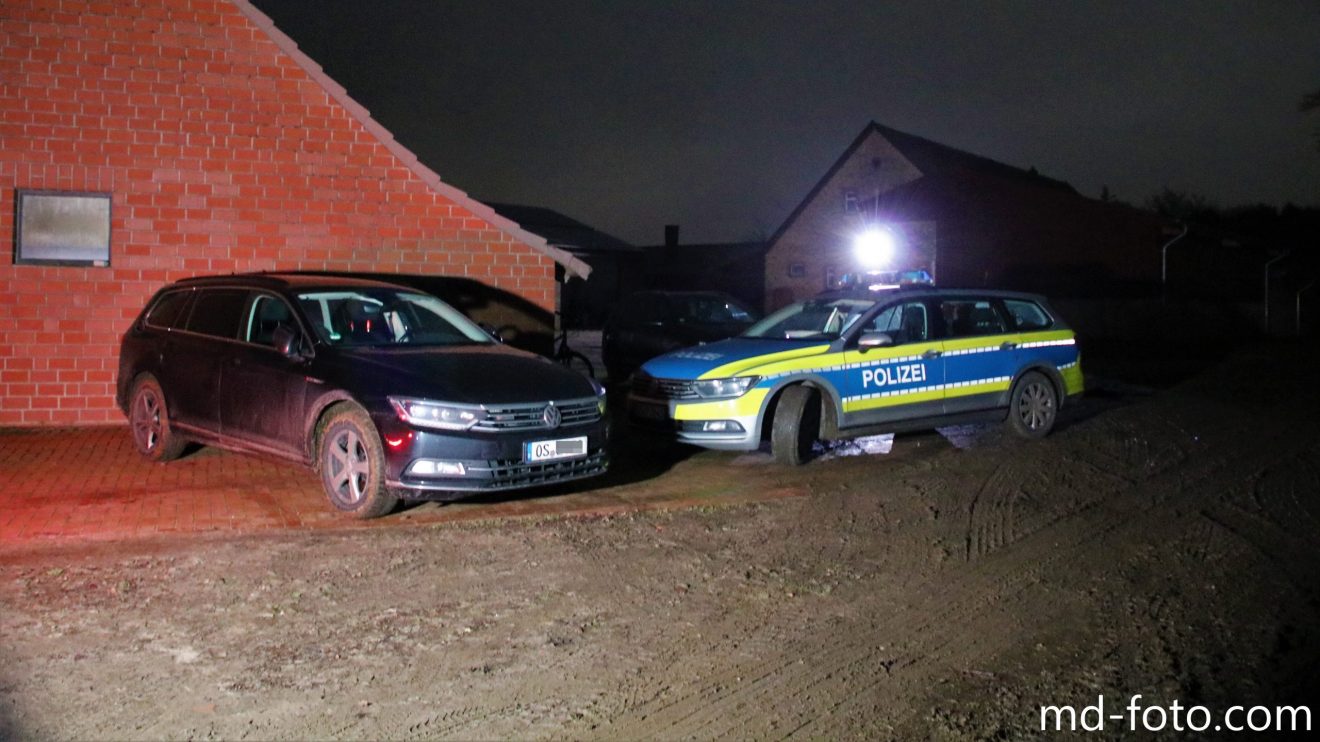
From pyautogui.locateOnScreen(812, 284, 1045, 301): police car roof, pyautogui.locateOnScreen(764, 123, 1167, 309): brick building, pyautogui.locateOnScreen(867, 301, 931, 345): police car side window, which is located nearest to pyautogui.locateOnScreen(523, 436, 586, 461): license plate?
pyautogui.locateOnScreen(867, 301, 931, 345): police car side window

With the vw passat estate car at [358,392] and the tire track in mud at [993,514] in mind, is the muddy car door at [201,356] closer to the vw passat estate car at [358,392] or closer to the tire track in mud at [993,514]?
the vw passat estate car at [358,392]

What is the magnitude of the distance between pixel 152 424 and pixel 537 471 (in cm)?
412

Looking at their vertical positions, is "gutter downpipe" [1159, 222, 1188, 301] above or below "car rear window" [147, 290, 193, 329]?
above

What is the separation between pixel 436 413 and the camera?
26.4 ft

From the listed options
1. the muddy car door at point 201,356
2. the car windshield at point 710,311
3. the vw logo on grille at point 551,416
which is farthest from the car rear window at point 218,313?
the car windshield at point 710,311

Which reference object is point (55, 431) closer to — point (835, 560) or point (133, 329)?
point (133, 329)

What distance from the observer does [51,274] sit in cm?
1238

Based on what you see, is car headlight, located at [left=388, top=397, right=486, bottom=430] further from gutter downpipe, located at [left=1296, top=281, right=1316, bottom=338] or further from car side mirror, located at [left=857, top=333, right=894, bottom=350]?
gutter downpipe, located at [left=1296, top=281, right=1316, bottom=338]

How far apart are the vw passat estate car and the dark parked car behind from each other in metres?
7.71

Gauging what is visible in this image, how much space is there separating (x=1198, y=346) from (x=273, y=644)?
93.4 feet

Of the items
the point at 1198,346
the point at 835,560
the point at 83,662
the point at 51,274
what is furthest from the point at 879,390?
the point at 1198,346

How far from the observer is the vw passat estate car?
805cm

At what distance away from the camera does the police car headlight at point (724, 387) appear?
34.6ft

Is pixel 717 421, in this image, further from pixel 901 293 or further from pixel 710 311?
pixel 710 311
